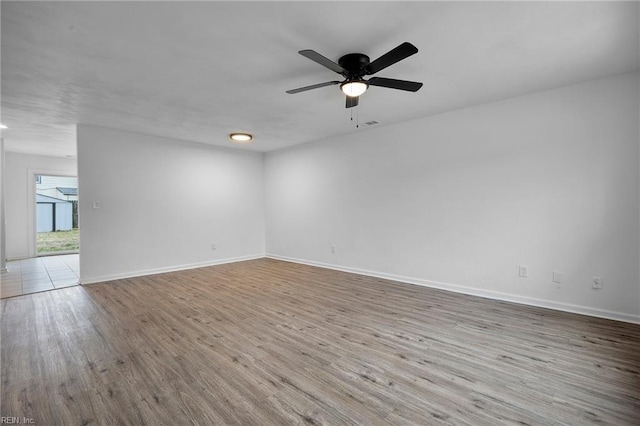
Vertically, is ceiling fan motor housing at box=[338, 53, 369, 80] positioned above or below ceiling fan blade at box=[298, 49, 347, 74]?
above

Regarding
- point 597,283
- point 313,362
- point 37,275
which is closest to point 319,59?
point 313,362

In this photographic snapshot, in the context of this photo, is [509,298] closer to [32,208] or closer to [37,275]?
[37,275]

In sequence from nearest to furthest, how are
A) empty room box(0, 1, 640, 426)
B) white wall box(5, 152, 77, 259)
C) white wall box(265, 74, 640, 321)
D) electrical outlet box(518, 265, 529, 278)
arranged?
empty room box(0, 1, 640, 426)
white wall box(265, 74, 640, 321)
electrical outlet box(518, 265, 529, 278)
white wall box(5, 152, 77, 259)

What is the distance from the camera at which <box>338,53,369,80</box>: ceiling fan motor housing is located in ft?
8.10

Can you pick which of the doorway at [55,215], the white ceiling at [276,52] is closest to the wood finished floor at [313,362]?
the white ceiling at [276,52]

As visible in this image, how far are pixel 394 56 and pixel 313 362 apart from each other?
7.90 ft

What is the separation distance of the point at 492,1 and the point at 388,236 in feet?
11.2

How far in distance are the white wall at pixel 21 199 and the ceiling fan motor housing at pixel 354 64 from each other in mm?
8254

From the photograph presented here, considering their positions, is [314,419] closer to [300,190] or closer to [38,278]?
[300,190]

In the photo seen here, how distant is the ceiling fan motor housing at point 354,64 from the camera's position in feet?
8.10

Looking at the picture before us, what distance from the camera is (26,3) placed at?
1.83 m

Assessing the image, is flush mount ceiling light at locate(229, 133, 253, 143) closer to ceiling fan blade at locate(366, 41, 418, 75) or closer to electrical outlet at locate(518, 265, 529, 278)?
ceiling fan blade at locate(366, 41, 418, 75)

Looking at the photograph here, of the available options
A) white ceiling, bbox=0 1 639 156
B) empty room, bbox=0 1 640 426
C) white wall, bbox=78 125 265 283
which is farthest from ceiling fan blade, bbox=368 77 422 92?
white wall, bbox=78 125 265 283

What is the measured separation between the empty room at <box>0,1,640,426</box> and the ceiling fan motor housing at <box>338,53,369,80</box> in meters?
0.02
